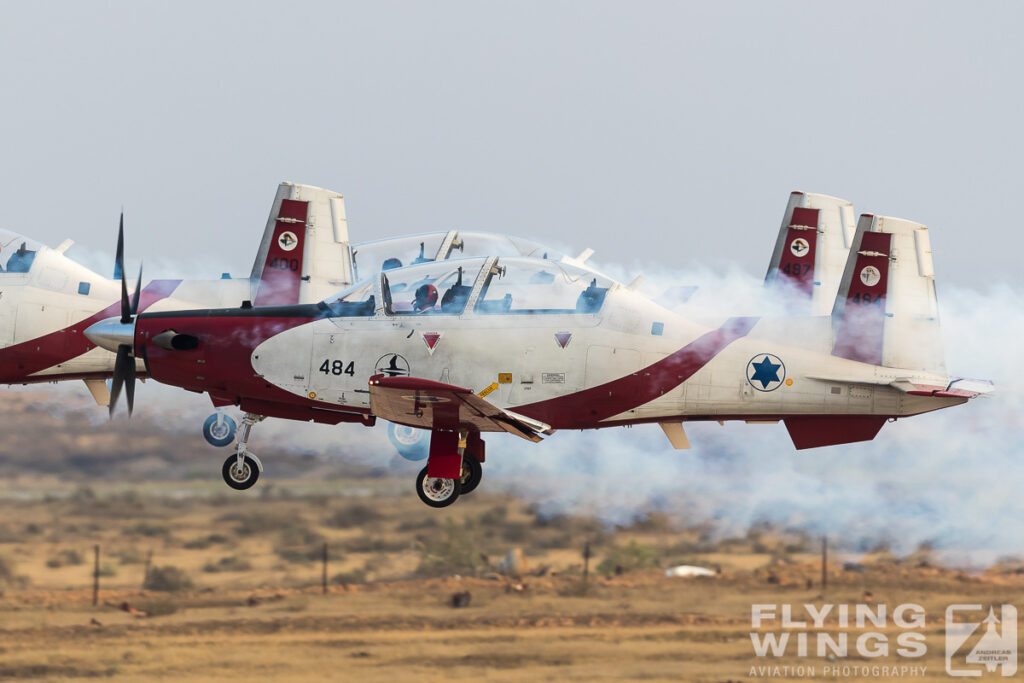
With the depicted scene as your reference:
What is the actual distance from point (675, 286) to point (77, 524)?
22.9 metres

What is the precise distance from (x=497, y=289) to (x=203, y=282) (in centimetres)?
751

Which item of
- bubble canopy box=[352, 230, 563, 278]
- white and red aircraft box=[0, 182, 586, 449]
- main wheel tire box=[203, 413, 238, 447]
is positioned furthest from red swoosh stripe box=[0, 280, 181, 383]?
bubble canopy box=[352, 230, 563, 278]

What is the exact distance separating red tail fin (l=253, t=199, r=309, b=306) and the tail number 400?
5611mm

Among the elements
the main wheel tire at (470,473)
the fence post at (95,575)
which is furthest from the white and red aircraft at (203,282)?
the fence post at (95,575)

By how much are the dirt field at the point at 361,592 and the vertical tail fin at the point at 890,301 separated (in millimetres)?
20651

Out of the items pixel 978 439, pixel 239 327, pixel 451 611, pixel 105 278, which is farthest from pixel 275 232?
pixel 451 611

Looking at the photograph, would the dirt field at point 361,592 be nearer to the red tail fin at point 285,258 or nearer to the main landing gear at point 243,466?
the red tail fin at point 285,258

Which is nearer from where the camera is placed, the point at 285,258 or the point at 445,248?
the point at 445,248

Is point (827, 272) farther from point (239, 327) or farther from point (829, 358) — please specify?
point (239, 327)

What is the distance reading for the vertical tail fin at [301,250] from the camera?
83.0 ft

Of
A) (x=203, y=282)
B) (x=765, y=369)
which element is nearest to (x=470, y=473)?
(x=765, y=369)

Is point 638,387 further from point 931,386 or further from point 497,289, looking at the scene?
point 931,386

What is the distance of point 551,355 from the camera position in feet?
63.2

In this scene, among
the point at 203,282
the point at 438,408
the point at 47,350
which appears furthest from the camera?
the point at 203,282
